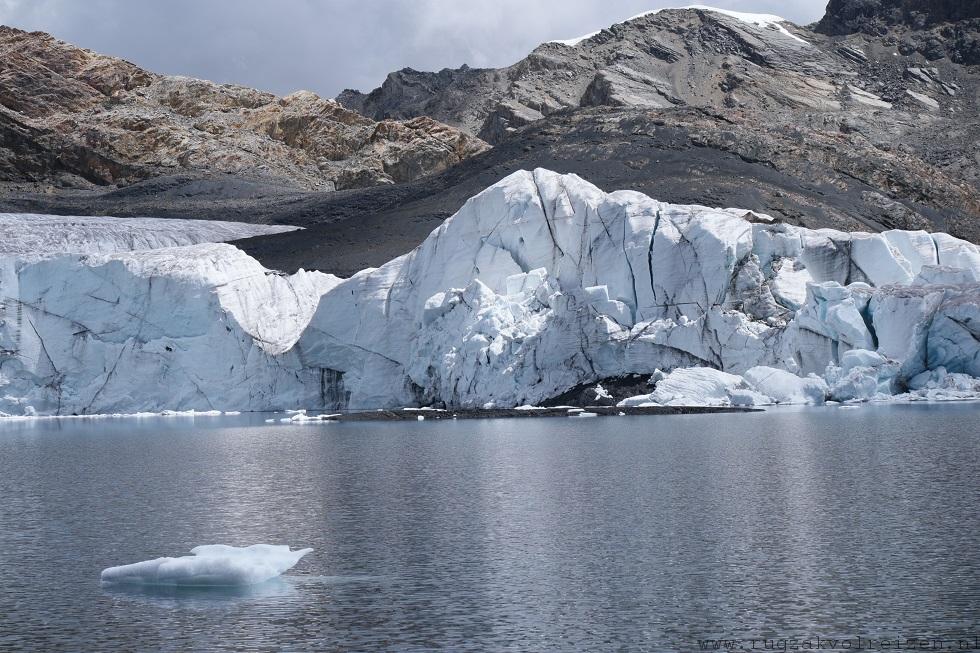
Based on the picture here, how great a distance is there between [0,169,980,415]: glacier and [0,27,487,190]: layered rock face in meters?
59.2

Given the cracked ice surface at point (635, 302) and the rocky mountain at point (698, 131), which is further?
the rocky mountain at point (698, 131)

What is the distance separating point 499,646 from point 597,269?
77.5 ft

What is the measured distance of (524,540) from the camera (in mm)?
10922

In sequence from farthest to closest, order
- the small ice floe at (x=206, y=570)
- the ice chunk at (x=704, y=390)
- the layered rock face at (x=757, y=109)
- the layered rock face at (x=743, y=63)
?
1. the layered rock face at (x=743, y=63)
2. the layered rock face at (x=757, y=109)
3. the ice chunk at (x=704, y=390)
4. the small ice floe at (x=206, y=570)

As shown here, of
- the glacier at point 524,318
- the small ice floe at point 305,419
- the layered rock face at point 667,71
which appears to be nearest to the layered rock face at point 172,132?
the layered rock face at point 667,71

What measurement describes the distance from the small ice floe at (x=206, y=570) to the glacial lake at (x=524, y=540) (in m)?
0.11

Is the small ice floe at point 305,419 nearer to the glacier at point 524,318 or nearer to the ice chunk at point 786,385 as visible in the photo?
the glacier at point 524,318

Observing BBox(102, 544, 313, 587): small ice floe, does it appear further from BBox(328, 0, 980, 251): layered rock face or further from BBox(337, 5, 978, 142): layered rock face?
BBox(337, 5, 978, 142): layered rock face

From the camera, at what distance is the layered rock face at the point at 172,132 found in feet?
317

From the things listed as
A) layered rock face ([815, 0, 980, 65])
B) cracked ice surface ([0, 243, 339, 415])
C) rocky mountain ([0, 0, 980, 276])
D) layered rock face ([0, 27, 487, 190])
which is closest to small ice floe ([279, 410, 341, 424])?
cracked ice surface ([0, 243, 339, 415])

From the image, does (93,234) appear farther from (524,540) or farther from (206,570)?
(206,570)

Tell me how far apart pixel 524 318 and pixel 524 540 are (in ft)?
62.7

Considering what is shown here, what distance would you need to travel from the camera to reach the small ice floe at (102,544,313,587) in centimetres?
901

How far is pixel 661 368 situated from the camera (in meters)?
29.0
